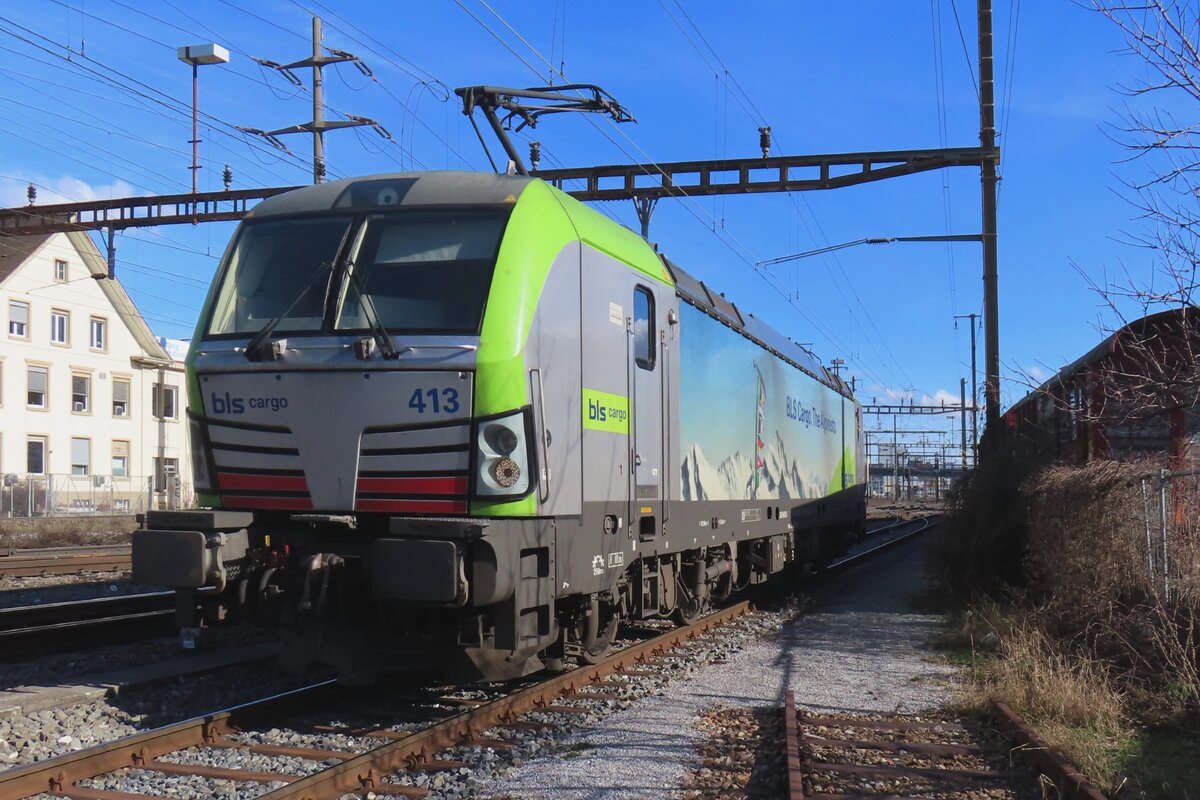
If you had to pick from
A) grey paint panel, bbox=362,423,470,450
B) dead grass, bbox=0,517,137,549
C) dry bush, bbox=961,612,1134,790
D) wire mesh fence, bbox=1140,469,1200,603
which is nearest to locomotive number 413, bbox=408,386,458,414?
grey paint panel, bbox=362,423,470,450

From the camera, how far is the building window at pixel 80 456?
131 ft

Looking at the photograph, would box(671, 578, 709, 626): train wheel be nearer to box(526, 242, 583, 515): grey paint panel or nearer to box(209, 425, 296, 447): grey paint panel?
box(526, 242, 583, 515): grey paint panel

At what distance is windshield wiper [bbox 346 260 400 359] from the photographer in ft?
21.3

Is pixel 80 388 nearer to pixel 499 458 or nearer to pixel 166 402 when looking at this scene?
pixel 166 402

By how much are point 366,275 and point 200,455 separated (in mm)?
1666

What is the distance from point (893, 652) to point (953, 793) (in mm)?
4908

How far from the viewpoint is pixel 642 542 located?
27.3ft

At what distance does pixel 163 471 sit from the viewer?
143 ft

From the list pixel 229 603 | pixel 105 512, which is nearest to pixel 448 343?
pixel 229 603

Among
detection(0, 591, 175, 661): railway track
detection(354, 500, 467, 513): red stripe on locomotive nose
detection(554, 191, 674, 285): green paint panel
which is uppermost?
detection(554, 191, 674, 285): green paint panel

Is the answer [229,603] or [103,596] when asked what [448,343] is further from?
[103,596]

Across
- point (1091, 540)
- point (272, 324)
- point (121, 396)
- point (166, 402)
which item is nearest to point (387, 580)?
point (272, 324)

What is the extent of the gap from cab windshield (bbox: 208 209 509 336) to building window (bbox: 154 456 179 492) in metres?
37.0

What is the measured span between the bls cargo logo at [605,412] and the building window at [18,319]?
118 feet
